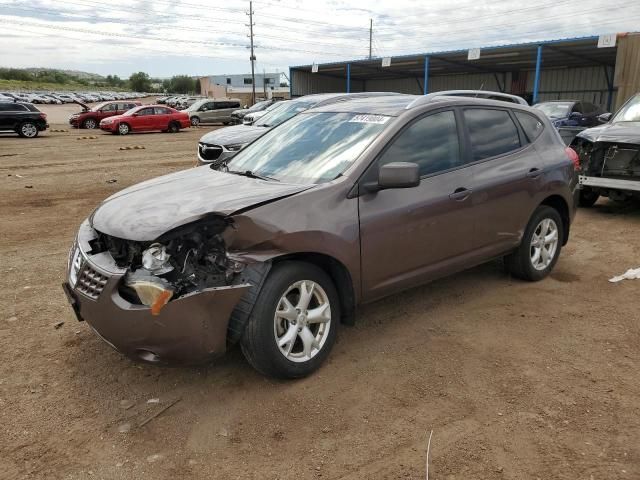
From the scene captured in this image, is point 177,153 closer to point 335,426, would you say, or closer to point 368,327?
point 368,327

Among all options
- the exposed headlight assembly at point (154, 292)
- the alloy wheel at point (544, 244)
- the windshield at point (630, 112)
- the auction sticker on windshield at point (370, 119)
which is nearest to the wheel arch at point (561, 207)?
the alloy wheel at point (544, 244)

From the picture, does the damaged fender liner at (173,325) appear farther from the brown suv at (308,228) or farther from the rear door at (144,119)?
the rear door at (144,119)

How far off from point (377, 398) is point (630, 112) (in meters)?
7.98

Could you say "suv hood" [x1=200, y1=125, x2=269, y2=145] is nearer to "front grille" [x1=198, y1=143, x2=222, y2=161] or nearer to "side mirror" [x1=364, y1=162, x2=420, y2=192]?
"front grille" [x1=198, y1=143, x2=222, y2=161]

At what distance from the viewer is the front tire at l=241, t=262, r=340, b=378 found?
10.0 ft

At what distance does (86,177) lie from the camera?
12.1m

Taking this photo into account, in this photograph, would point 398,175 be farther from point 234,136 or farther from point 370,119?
point 234,136

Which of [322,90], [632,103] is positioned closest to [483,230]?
[632,103]

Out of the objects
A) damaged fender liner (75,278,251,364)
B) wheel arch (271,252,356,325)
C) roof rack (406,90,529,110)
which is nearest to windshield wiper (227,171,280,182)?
wheel arch (271,252,356,325)

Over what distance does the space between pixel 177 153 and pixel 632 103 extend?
13.3 meters

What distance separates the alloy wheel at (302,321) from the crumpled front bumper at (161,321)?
35 cm

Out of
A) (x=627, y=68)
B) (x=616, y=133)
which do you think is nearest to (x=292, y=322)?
(x=616, y=133)

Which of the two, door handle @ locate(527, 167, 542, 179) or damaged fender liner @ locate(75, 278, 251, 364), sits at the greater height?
door handle @ locate(527, 167, 542, 179)

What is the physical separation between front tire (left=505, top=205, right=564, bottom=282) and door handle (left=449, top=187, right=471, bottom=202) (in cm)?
104
